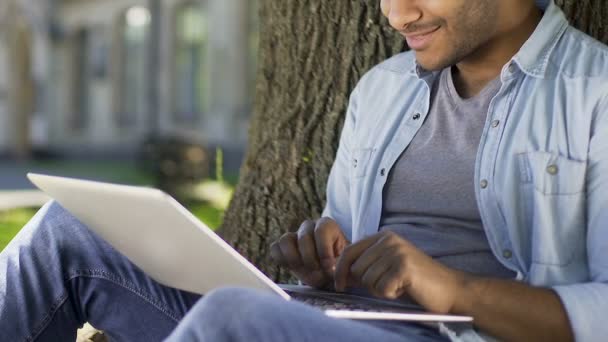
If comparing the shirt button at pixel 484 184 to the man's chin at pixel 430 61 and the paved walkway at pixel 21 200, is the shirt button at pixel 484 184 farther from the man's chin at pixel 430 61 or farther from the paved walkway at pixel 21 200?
the paved walkway at pixel 21 200

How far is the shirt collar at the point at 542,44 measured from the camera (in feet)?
9.46

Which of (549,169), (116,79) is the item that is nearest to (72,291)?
(549,169)

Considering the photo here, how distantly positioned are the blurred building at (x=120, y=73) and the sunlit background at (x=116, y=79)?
2 cm

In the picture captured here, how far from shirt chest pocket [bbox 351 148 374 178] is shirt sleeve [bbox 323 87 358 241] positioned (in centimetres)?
4

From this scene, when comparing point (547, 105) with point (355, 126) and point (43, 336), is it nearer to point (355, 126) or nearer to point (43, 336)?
point (355, 126)

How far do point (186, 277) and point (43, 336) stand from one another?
1.47 ft

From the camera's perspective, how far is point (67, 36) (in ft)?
93.6

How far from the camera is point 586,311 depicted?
246 centimetres

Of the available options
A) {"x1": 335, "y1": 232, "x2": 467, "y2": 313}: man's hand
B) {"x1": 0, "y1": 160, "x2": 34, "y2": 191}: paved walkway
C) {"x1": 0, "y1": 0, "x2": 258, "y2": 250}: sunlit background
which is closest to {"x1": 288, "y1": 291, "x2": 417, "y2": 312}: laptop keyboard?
{"x1": 335, "y1": 232, "x2": 467, "y2": 313}: man's hand

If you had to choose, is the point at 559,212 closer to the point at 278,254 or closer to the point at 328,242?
the point at 328,242

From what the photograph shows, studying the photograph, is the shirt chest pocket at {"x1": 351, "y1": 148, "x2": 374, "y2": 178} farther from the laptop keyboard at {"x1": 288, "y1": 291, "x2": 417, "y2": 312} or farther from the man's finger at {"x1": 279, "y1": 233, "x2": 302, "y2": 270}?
the laptop keyboard at {"x1": 288, "y1": 291, "x2": 417, "y2": 312}

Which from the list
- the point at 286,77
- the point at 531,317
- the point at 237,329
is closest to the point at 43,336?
the point at 237,329

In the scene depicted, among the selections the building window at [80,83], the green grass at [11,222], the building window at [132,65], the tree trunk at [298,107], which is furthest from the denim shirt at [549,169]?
the building window at [80,83]

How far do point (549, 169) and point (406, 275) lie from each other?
0.50 m
